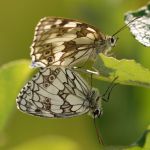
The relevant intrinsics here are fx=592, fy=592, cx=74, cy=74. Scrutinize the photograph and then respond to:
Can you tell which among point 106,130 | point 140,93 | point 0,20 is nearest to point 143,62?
point 140,93

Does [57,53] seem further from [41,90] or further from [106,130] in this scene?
[106,130]

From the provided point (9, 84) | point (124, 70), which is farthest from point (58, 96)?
point (124, 70)

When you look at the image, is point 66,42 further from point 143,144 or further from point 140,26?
point 143,144

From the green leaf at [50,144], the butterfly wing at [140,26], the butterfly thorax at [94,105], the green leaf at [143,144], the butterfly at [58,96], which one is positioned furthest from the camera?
the green leaf at [50,144]

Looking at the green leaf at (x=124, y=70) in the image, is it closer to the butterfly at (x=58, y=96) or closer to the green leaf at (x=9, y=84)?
the butterfly at (x=58, y=96)

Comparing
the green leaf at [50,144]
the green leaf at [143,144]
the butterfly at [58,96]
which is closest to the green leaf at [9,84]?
the butterfly at [58,96]

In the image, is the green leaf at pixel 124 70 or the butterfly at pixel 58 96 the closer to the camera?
the green leaf at pixel 124 70
